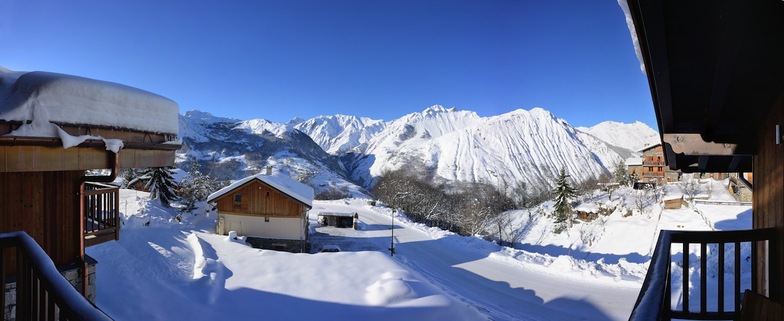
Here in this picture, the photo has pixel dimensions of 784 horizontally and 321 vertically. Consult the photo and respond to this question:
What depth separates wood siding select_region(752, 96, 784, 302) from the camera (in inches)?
127

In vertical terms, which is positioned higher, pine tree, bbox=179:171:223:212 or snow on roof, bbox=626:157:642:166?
snow on roof, bbox=626:157:642:166

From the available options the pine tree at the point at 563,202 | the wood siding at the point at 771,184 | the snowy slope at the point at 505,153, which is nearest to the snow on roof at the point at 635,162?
the pine tree at the point at 563,202

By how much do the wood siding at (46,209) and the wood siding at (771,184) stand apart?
9.00m

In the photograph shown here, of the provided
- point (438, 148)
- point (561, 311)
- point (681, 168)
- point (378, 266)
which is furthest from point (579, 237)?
point (438, 148)

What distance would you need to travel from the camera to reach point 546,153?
13888cm

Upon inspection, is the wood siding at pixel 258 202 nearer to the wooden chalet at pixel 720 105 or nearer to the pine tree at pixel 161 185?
the pine tree at pixel 161 185

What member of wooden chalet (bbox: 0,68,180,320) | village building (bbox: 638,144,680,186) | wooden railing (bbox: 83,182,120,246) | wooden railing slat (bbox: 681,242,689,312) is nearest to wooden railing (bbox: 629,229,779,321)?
wooden railing slat (bbox: 681,242,689,312)

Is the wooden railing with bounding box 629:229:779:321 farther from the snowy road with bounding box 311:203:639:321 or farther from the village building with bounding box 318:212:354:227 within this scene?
the village building with bounding box 318:212:354:227

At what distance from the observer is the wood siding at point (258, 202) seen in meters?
20.5

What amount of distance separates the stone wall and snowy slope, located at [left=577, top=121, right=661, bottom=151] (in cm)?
18450

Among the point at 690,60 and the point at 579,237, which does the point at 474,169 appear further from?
the point at 690,60

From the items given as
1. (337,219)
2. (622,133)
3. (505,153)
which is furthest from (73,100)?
(622,133)

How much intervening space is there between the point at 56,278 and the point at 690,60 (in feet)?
13.9

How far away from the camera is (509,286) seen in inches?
568
